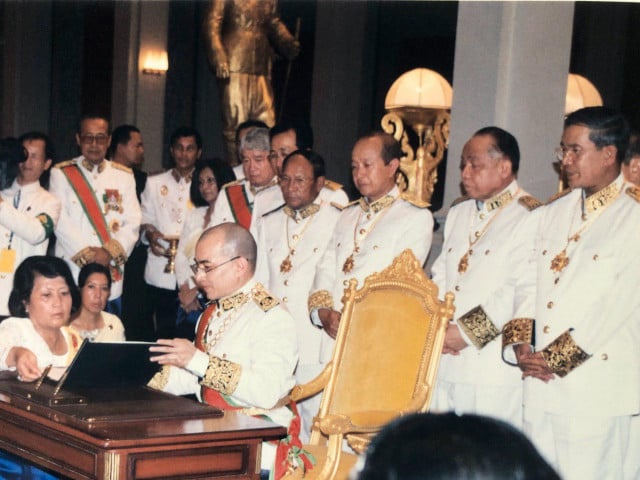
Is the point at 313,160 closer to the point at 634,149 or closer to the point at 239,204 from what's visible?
the point at 239,204

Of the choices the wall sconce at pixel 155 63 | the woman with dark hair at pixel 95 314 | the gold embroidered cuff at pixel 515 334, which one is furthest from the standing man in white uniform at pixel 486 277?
the wall sconce at pixel 155 63

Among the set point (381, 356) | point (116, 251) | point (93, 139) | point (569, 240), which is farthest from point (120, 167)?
point (569, 240)

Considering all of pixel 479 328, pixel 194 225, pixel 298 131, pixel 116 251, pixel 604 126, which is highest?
pixel 604 126

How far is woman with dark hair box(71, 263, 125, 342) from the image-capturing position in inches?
202

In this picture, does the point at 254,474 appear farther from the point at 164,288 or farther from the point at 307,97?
the point at 307,97

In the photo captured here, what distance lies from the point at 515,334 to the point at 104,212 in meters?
3.44

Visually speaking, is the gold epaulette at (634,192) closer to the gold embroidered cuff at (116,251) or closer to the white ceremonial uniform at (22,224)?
the white ceremonial uniform at (22,224)

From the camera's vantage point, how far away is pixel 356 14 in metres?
10.9

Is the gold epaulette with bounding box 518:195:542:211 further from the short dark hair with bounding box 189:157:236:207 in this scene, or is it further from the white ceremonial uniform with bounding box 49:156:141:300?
the white ceremonial uniform with bounding box 49:156:141:300

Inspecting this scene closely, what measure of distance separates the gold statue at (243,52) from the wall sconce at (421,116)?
2258 mm

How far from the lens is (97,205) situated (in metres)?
6.75

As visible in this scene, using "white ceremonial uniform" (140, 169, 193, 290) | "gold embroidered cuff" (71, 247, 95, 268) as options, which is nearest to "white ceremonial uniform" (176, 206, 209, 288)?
"gold embroidered cuff" (71, 247, 95, 268)

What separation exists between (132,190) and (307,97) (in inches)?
224

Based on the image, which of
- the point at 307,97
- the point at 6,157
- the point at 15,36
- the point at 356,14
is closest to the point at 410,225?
the point at 6,157
